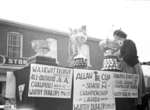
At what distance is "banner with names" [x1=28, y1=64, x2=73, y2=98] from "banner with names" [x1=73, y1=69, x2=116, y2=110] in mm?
103

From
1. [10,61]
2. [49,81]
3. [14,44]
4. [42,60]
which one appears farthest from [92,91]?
[14,44]

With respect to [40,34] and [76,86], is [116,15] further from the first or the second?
[40,34]

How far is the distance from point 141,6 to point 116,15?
1.69 feet

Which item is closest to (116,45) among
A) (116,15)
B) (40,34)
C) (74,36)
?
(74,36)

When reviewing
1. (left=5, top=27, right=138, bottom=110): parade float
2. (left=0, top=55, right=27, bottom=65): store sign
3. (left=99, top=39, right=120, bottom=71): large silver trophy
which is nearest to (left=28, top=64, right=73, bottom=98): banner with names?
(left=5, top=27, right=138, bottom=110): parade float

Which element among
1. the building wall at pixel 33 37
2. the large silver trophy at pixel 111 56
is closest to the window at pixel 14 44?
the building wall at pixel 33 37

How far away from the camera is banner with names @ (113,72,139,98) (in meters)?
2.67

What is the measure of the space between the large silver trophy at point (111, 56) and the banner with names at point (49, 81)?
0.64 m

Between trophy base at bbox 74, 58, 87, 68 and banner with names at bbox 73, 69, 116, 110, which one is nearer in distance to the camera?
banner with names at bbox 73, 69, 116, 110

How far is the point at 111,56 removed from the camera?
280 centimetres

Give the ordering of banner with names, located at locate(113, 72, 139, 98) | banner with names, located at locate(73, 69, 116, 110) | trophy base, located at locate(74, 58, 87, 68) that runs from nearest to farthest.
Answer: banner with names, located at locate(73, 69, 116, 110) < trophy base, located at locate(74, 58, 87, 68) < banner with names, located at locate(113, 72, 139, 98)

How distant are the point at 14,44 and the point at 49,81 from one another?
676 centimetres

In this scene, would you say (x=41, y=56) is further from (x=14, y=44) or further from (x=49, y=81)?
(x=14, y=44)

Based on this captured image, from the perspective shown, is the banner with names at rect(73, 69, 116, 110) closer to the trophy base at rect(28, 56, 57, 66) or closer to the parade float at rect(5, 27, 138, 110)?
the parade float at rect(5, 27, 138, 110)
